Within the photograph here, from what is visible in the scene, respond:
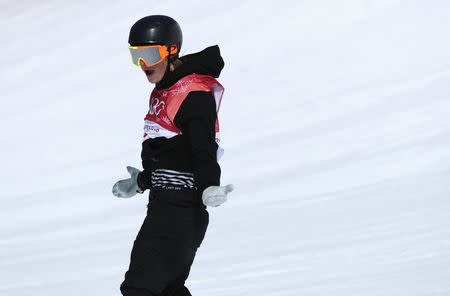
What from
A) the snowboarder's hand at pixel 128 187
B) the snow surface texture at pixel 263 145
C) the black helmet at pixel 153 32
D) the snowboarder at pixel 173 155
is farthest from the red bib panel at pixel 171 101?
the snow surface texture at pixel 263 145

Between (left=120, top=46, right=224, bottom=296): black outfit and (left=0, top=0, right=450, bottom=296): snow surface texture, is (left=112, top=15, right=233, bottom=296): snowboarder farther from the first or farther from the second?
(left=0, top=0, right=450, bottom=296): snow surface texture

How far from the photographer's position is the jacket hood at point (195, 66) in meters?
3.25

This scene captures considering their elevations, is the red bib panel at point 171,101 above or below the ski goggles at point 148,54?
below

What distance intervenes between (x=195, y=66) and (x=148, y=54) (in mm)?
152

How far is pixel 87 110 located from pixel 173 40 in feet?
11.3

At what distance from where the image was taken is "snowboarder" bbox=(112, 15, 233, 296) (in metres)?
3.11

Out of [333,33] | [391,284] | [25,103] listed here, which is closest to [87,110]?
[25,103]

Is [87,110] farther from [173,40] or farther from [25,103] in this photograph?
[173,40]

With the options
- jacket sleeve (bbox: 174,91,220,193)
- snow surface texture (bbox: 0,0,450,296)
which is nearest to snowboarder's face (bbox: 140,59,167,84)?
jacket sleeve (bbox: 174,91,220,193)

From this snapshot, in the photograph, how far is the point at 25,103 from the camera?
6.90 m

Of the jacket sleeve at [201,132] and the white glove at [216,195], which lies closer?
the white glove at [216,195]

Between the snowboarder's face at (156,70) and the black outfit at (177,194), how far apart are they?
2cm

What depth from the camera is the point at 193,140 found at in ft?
10.3

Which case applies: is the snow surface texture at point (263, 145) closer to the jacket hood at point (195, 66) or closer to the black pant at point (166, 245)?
the black pant at point (166, 245)
